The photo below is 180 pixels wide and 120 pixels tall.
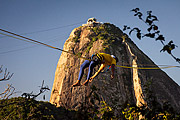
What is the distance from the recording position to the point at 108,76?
19234 mm

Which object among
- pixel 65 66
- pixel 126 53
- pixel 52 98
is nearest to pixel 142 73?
pixel 126 53

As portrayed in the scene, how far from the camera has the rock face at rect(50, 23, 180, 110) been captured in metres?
17.7

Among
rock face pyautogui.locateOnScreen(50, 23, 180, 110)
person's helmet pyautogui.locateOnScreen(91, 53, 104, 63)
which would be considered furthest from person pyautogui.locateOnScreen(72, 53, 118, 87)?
rock face pyautogui.locateOnScreen(50, 23, 180, 110)

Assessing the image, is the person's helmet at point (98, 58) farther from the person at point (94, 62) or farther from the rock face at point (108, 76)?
the rock face at point (108, 76)

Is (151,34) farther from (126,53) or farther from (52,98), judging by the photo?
(126,53)

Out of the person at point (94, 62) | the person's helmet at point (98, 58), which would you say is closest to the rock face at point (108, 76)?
the person at point (94, 62)

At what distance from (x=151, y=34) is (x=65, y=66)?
19274 millimetres

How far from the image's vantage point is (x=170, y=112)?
105 inches

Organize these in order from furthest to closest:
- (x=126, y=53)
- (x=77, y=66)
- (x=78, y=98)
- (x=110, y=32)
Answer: (x=110, y=32)
(x=126, y=53)
(x=77, y=66)
(x=78, y=98)

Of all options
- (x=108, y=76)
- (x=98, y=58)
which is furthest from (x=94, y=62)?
(x=108, y=76)

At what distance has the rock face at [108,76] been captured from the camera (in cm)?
1772

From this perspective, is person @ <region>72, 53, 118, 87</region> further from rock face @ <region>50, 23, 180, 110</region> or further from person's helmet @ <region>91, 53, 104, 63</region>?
rock face @ <region>50, 23, 180, 110</region>

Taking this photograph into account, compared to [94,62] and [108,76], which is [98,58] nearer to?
[94,62]

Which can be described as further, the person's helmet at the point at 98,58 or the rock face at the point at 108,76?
the rock face at the point at 108,76
